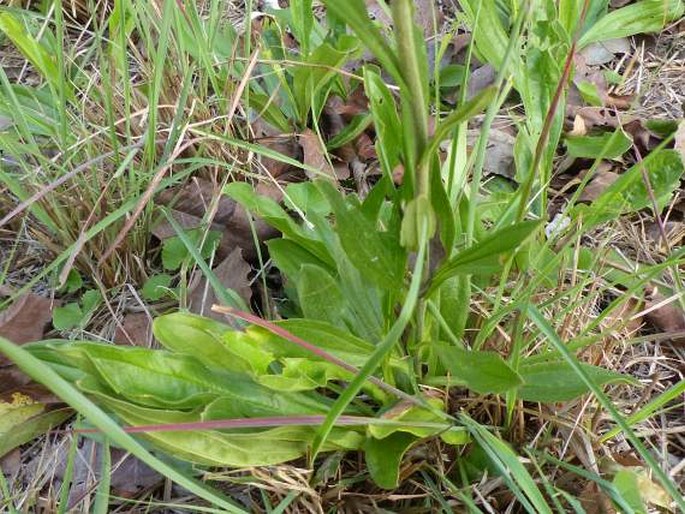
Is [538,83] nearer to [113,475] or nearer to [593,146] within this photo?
[593,146]

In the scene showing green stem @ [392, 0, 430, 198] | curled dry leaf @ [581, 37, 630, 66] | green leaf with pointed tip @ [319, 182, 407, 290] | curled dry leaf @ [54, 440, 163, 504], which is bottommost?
curled dry leaf @ [54, 440, 163, 504]

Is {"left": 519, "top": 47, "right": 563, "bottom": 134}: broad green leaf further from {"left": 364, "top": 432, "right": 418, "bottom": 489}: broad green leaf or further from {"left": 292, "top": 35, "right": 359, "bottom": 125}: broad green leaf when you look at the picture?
{"left": 364, "top": 432, "right": 418, "bottom": 489}: broad green leaf

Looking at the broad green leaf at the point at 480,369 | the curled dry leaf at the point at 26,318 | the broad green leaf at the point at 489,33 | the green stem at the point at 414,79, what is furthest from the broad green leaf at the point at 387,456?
the broad green leaf at the point at 489,33

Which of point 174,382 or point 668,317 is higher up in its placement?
point 174,382

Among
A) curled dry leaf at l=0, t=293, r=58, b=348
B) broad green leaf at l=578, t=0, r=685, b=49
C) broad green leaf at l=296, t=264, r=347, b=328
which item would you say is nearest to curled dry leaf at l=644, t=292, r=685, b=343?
broad green leaf at l=296, t=264, r=347, b=328

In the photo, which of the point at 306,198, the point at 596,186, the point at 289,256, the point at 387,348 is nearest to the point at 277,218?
the point at 289,256

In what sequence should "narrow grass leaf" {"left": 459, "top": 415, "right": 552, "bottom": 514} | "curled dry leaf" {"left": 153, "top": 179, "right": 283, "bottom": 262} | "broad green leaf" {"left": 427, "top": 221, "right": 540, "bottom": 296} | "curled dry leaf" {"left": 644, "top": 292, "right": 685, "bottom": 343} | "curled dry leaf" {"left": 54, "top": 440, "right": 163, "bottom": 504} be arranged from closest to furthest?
"broad green leaf" {"left": 427, "top": 221, "right": 540, "bottom": 296} < "narrow grass leaf" {"left": 459, "top": 415, "right": 552, "bottom": 514} < "curled dry leaf" {"left": 54, "top": 440, "right": 163, "bottom": 504} < "curled dry leaf" {"left": 644, "top": 292, "right": 685, "bottom": 343} < "curled dry leaf" {"left": 153, "top": 179, "right": 283, "bottom": 262}

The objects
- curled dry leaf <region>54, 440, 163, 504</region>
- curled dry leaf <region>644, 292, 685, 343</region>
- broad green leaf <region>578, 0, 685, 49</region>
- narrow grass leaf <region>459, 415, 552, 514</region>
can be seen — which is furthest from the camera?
broad green leaf <region>578, 0, 685, 49</region>
